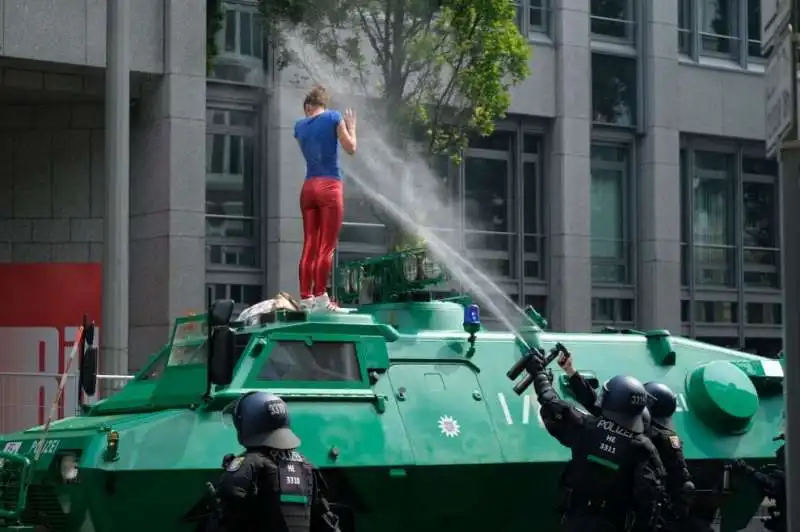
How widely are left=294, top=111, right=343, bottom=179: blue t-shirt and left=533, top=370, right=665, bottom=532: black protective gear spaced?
318 centimetres

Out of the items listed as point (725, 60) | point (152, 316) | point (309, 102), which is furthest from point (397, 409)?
point (725, 60)

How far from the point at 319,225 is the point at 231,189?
10054mm

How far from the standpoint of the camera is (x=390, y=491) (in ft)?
34.9

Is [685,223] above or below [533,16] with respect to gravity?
below

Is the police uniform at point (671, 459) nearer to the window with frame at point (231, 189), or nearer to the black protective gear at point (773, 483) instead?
the black protective gear at point (773, 483)

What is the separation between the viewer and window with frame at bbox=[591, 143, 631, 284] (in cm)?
2609

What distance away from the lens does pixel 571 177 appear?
25109 mm

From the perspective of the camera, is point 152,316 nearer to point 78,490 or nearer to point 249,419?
point 78,490

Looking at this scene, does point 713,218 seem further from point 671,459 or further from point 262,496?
point 262,496

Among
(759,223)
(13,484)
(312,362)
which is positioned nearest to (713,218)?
(759,223)

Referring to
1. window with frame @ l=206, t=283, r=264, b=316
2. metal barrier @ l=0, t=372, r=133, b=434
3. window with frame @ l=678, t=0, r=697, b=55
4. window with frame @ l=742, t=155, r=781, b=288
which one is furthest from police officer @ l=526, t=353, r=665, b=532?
window with frame @ l=742, t=155, r=781, b=288

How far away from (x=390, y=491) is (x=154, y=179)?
35.4 ft

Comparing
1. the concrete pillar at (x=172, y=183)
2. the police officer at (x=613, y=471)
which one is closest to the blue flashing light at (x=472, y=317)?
the police officer at (x=613, y=471)

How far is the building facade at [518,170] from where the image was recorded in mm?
20438
